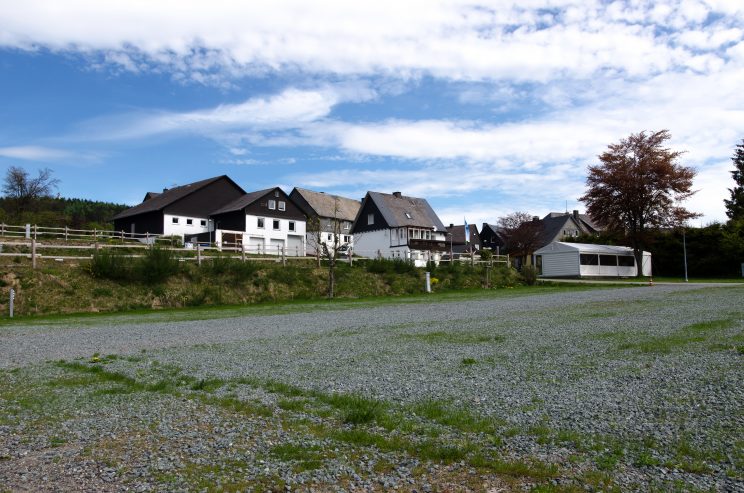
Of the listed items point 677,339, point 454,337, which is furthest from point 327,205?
point 677,339

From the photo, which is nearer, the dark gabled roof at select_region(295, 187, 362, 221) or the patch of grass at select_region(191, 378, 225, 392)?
the patch of grass at select_region(191, 378, 225, 392)

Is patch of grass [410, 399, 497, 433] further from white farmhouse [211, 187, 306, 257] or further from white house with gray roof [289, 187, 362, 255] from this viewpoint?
white house with gray roof [289, 187, 362, 255]

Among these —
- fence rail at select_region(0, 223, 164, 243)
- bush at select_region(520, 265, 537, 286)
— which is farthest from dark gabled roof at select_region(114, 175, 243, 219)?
bush at select_region(520, 265, 537, 286)

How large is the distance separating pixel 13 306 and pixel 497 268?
32909 mm

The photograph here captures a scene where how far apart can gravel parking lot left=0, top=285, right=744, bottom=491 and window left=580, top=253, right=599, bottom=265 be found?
40.1 metres

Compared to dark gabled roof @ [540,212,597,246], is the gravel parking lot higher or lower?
lower

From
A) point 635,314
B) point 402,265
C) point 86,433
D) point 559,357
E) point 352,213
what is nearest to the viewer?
point 86,433

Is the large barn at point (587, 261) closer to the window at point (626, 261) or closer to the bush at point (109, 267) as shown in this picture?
the window at point (626, 261)

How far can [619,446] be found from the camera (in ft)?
15.4

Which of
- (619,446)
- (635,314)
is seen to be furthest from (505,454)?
(635,314)

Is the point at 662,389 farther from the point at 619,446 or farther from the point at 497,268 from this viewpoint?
the point at 497,268

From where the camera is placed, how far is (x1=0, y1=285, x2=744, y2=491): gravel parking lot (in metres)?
4.21

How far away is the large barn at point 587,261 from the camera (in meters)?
50.4

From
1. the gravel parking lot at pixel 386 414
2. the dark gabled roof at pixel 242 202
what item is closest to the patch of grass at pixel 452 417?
the gravel parking lot at pixel 386 414
